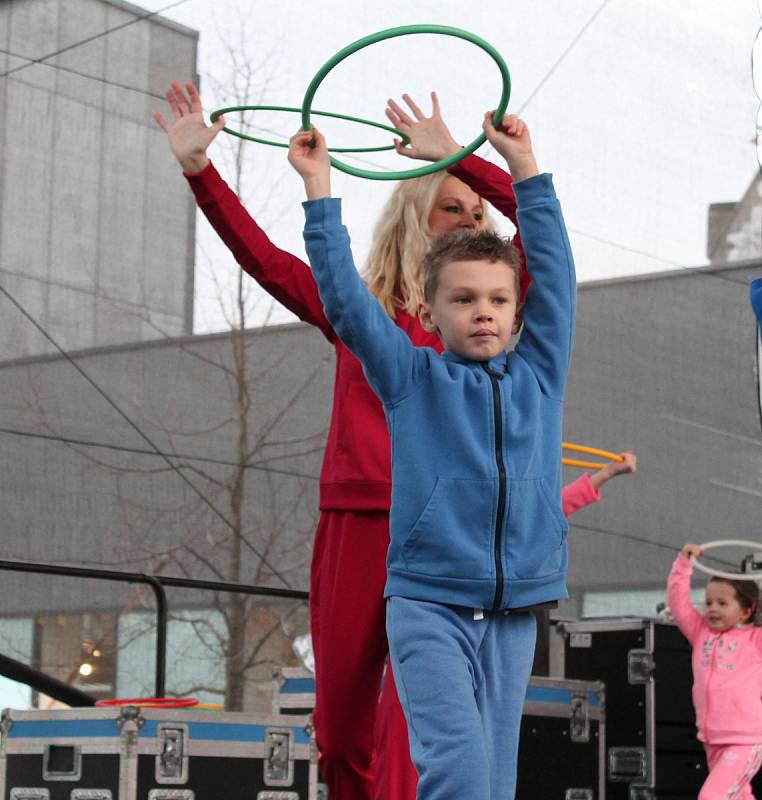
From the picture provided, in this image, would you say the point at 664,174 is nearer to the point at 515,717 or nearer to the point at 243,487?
the point at 243,487

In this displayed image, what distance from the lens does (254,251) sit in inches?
106

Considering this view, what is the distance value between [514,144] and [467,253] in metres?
0.23

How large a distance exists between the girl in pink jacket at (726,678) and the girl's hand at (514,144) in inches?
101

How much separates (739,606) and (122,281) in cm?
222

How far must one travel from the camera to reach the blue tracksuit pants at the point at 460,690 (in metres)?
2.03

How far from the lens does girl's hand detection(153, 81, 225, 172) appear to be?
2.68m

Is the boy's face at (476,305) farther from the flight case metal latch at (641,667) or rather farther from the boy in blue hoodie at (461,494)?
the flight case metal latch at (641,667)

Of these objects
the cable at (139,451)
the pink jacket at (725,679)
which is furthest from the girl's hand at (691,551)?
the cable at (139,451)

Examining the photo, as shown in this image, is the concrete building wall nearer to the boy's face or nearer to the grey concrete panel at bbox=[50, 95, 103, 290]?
the grey concrete panel at bbox=[50, 95, 103, 290]

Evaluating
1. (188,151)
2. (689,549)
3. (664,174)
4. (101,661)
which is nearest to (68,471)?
(101,661)

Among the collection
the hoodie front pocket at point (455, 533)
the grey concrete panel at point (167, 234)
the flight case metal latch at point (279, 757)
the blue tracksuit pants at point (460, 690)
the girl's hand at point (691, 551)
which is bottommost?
the flight case metal latch at point (279, 757)

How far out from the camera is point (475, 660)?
7.00 ft

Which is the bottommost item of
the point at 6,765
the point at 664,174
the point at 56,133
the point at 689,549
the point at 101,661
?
the point at 6,765

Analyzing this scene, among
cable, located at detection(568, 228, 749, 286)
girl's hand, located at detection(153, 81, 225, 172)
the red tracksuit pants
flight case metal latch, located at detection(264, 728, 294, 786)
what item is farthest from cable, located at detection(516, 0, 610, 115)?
the red tracksuit pants
